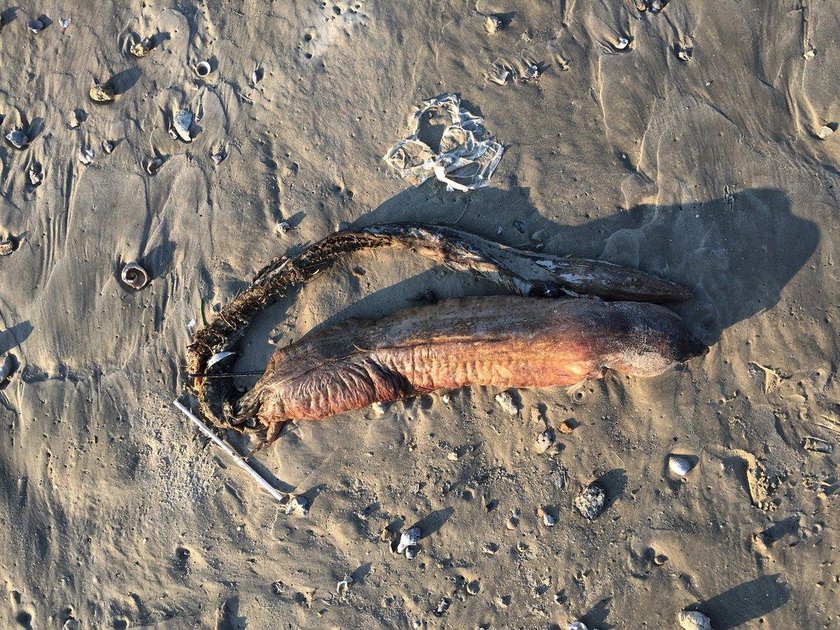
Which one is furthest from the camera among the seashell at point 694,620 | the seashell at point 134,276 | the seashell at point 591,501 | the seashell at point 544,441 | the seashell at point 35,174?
the seashell at point 35,174

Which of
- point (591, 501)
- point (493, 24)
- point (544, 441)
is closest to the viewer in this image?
point (591, 501)

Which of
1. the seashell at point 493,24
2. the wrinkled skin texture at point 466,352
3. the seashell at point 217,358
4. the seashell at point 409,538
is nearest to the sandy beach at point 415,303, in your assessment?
the seashell at point 493,24

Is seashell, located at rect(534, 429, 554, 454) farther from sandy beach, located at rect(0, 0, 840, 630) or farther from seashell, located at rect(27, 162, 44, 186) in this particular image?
seashell, located at rect(27, 162, 44, 186)

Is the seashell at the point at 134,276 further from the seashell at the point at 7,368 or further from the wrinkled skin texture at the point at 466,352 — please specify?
the wrinkled skin texture at the point at 466,352

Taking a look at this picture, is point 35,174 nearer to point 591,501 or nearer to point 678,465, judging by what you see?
point 591,501

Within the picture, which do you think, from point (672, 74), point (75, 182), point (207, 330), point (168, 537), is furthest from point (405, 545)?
point (672, 74)

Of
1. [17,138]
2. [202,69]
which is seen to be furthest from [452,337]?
[17,138]
